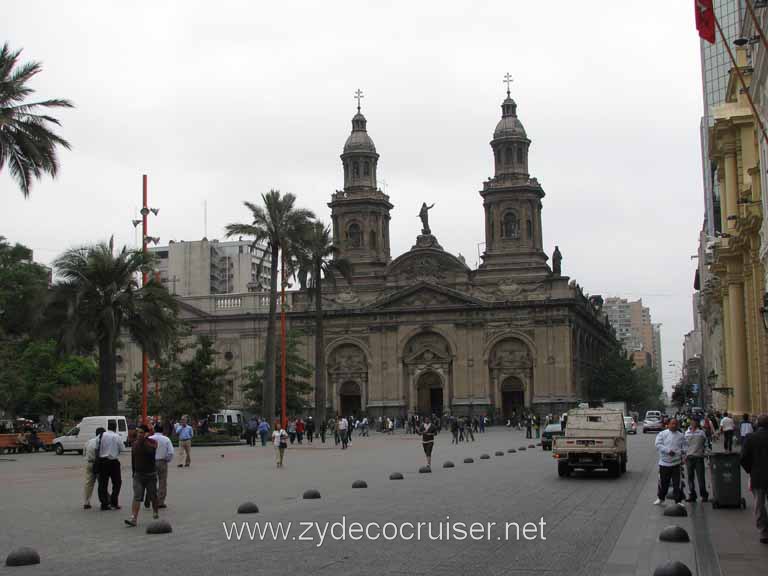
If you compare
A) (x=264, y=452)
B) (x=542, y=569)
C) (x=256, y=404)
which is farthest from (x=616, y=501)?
(x=256, y=404)

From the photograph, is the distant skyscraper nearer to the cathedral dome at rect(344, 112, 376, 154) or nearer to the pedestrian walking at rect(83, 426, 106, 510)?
the cathedral dome at rect(344, 112, 376, 154)

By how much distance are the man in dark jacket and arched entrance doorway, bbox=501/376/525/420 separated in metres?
62.9

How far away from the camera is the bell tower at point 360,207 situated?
81.2 meters

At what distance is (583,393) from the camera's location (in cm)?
8175

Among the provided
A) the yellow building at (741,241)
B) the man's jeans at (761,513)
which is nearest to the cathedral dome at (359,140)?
the yellow building at (741,241)

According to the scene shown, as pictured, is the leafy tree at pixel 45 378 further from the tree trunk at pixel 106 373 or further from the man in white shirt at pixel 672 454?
the man in white shirt at pixel 672 454

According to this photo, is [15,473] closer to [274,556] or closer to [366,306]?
Answer: [274,556]

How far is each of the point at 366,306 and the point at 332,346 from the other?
424cm

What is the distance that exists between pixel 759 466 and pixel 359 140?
6965 cm

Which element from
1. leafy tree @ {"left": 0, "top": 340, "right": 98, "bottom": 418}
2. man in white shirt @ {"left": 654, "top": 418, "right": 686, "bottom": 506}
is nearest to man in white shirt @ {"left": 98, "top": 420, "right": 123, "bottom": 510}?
man in white shirt @ {"left": 654, "top": 418, "right": 686, "bottom": 506}

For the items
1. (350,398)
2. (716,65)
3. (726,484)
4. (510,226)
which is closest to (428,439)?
(726,484)

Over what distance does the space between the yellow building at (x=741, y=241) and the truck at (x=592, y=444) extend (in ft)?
19.0

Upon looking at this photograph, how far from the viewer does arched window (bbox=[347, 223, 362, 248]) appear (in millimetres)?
82125

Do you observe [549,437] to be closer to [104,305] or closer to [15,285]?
[104,305]
